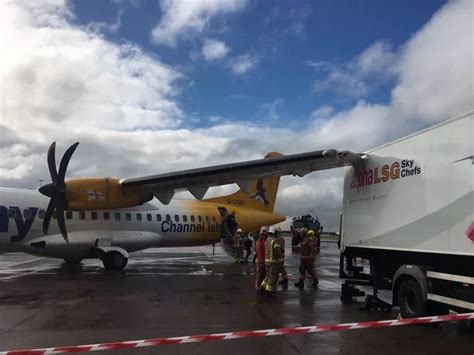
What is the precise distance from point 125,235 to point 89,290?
690cm

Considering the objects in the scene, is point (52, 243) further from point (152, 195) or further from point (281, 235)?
point (281, 235)

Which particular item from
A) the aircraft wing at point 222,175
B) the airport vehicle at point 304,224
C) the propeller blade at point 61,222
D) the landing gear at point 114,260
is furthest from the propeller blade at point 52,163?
the airport vehicle at point 304,224

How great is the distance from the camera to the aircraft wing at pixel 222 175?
13859mm

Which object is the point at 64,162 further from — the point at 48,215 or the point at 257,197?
the point at 257,197

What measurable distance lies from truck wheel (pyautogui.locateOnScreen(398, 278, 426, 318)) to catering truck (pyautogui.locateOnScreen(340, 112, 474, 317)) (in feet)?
0.05

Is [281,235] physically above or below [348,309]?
above

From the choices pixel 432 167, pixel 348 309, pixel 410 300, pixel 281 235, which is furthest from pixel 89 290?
pixel 432 167

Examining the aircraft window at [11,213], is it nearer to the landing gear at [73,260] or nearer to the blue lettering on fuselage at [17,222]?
the blue lettering on fuselage at [17,222]

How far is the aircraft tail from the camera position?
24688 mm

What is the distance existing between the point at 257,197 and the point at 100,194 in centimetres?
985

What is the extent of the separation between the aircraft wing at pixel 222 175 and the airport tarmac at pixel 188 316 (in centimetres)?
350

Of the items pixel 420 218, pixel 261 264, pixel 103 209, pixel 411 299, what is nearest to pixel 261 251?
pixel 261 264

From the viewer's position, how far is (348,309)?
1012 cm

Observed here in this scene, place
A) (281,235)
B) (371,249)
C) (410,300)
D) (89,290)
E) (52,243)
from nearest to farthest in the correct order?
(410,300) < (371,249) < (281,235) < (89,290) < (52,243)
